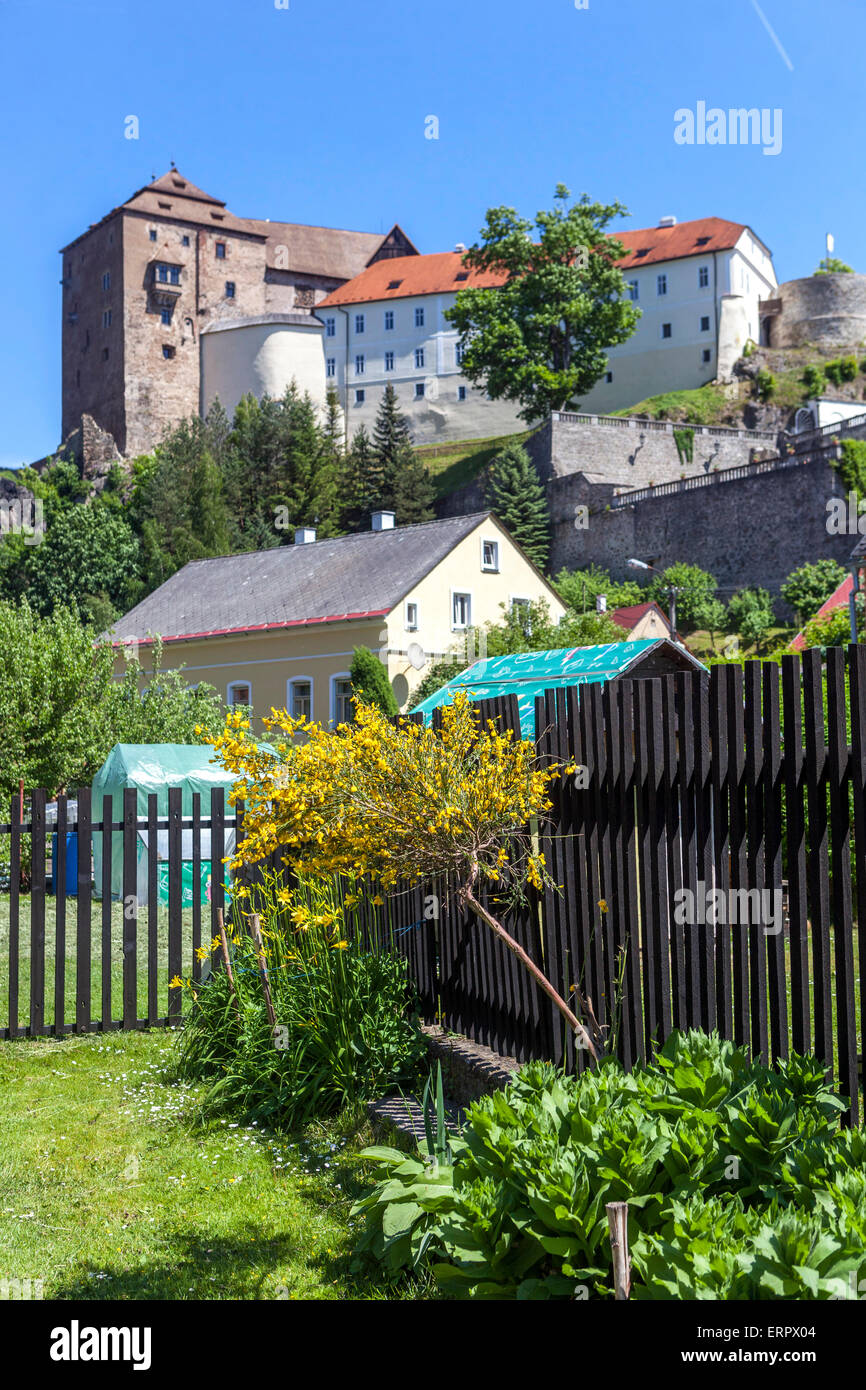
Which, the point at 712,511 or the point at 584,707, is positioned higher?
the point at 712,511

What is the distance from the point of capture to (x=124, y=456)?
8475 centimetres

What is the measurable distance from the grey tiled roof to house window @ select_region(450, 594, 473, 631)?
158 cm

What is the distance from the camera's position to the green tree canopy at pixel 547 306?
216ft

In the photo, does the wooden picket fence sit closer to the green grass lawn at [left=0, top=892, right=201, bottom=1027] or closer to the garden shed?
the green grass lawn at [left=0, top=892, right=201, bottom=1027]

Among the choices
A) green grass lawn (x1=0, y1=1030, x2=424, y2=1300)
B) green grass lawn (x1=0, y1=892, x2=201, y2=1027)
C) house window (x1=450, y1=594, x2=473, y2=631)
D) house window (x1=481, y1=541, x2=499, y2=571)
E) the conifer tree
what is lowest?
green grass lawn (x1=0, y1=892, x2=201, y2=1027)

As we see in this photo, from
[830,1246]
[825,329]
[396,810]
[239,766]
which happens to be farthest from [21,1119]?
[825,329]

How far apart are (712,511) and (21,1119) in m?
53.5

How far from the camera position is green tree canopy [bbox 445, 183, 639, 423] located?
65875 mm

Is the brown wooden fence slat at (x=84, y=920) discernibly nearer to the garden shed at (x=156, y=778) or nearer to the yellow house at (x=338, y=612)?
the garden shed at (x=156, y=778)

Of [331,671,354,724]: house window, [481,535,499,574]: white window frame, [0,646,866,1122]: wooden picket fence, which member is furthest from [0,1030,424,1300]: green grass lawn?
[481,535,499,574]: white window frame

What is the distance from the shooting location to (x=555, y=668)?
17109 millimetres

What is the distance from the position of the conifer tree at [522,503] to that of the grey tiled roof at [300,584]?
20.5 meters

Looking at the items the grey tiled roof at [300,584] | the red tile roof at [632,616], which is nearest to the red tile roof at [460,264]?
the red tile roof at [632,616]

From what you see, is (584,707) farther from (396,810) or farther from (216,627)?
(216,627)
